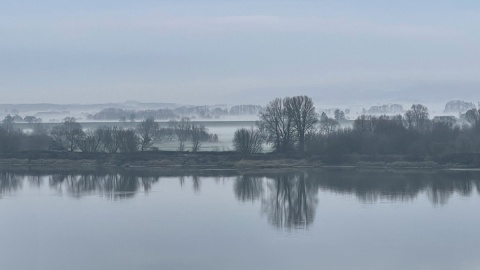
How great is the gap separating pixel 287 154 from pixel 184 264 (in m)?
15.2

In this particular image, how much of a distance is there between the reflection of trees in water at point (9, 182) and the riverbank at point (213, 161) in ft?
8.35

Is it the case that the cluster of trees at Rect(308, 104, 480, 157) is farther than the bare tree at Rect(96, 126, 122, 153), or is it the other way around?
the bare tree at Rect(96, 126, 122, 153)

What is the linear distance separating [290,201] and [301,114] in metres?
11.5

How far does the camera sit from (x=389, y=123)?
88.9 ft

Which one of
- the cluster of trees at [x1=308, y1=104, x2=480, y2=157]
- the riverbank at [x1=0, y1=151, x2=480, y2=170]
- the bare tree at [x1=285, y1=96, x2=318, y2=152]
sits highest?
the bare tree at [x1=285, y1=96, x2=318, y2=152]

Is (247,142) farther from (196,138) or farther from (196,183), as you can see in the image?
(196,183)

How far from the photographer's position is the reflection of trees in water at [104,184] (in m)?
17.0

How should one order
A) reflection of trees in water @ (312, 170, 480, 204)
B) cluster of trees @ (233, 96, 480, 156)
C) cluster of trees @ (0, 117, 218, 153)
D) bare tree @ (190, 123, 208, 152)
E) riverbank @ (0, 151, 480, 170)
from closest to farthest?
reflection of trees in water @ (312, 170, 480, 204)
riverbank @ (0, 151, 480, 170)
cluster of trees @ (233, 96, 480, 156)
cluster of trees @ (0, 117, 218, 153)
bare tree @ (190, 123, 208, 152)

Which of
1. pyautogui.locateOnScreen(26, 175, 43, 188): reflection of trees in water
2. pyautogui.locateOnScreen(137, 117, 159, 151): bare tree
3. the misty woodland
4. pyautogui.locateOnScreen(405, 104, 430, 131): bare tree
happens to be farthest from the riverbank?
pyautogui.locateOnScreen(405, 104, 430, 131): bare tree

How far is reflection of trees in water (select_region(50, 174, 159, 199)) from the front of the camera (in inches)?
670

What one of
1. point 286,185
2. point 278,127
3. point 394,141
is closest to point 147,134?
point 278,127

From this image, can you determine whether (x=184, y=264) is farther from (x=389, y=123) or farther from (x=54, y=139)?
(x=54, y=139)

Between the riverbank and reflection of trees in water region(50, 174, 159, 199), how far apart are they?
3203 millimetres

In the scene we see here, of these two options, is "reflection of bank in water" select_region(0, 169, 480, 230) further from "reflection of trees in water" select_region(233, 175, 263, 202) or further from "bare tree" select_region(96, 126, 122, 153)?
"bare tree" select_region(96, 126, 122, 153)
